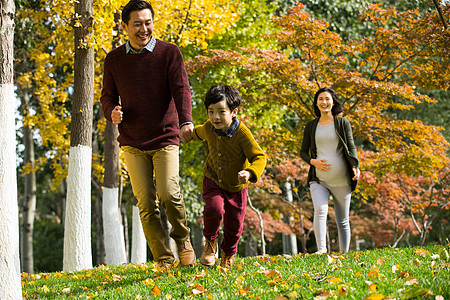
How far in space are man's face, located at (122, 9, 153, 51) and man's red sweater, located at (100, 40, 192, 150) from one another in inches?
5.4

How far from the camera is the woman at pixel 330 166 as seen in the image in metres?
5.93

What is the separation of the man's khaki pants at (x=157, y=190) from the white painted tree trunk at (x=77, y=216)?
349cm

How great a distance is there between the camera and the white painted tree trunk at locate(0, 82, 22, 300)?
11.6 feet

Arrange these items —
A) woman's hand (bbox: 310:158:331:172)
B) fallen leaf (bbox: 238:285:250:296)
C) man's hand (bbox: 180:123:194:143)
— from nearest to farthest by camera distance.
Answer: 1. fallen leaf (bbox: 238:285:250:296)
2. man's hand (bbox: 180:123:194:143)
3. woman's hand (bbox: 310:158:331:172)

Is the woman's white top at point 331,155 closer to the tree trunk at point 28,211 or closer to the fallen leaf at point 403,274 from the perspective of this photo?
the fallen leaf at point 403,274

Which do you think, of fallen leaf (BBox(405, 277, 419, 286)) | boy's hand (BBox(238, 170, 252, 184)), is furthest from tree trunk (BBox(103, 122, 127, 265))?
fallen leaf (BBox(405, 277, 419, 286))

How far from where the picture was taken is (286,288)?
344 centimetres

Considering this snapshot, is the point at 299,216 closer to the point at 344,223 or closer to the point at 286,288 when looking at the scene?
the point at 344,223

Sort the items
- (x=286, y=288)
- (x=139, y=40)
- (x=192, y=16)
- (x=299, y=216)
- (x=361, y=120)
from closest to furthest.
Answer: (x=286, y=288) < (x=139, y=40) < (x=361, y=120) < (x=192, y=16) < (x=299, y=216)

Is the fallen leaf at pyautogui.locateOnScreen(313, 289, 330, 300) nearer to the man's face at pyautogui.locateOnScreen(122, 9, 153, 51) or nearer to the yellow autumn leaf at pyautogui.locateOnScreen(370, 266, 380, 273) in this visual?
the yellow autumn leaf at pyautogui.locateOnScreen(370, 266, 380, 273)

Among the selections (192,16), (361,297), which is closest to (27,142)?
(192,16)

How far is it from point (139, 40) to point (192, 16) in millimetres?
6069

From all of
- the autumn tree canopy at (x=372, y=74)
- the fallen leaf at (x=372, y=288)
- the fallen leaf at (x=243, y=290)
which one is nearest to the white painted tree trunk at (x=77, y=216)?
the autumn tree canopy at (x=372, y=74)

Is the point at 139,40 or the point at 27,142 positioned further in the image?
the point at 27,142
